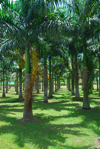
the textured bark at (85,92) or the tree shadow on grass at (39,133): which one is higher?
the textured bark at (85,92)

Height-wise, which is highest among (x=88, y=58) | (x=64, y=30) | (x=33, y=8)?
(x=33, y=8)

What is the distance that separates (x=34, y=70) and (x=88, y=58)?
6105 mm

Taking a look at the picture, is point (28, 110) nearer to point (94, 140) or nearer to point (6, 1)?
point (94, 140)

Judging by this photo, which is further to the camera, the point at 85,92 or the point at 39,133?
the point at 85,92

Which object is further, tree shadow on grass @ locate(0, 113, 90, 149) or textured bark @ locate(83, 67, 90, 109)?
textured bark @ locate(83, 67, 90, 109)

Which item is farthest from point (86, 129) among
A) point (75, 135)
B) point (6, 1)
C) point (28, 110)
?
point (6, 1)

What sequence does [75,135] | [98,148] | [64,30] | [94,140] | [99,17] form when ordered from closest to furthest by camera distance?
[98,148] < [94,140] < [75,135] < [64,30] < [99,17]

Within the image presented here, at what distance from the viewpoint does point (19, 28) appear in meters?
8.99

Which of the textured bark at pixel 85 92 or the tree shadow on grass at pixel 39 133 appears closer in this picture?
the tree shadow on grass at pixel 39 133

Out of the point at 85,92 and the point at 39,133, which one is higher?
the point at 85,92

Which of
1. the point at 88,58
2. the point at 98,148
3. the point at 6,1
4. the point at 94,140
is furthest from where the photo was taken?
the point at 88,58

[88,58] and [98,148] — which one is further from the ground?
[88,58]

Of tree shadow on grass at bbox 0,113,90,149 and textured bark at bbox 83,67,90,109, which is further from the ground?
textured bark at bbox 83,67,90,109

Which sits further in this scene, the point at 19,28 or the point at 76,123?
Answer: the point at 19,28
